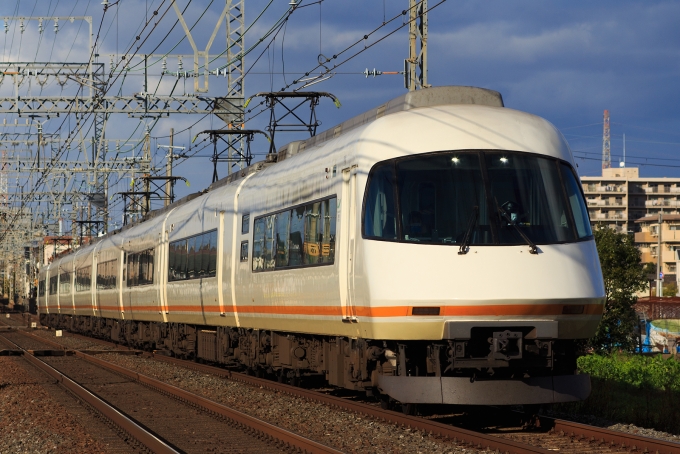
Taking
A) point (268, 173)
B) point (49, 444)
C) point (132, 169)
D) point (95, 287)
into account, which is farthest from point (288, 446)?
point (132, 169)

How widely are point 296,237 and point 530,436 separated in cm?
455

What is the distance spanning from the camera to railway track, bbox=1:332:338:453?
10.4m

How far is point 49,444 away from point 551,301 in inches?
216

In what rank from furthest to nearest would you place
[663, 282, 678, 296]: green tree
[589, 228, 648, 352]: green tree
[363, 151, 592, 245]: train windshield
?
[663, 282, 678, 296]: green tree < [589, 228, 648, 352]: green tree < [363, 151, 592, 245]: train windshield

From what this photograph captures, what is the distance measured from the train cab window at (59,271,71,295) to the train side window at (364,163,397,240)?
3365 centimetres

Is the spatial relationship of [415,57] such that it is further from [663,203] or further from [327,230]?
[663,203]

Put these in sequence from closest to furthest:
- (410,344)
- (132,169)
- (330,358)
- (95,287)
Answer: (410,344), (330,358), (95,287), (132,169)

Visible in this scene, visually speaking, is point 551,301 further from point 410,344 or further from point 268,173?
point 268,173

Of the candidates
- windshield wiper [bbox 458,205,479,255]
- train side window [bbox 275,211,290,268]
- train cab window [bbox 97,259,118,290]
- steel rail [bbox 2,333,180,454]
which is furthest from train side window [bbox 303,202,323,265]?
train cab window [bbox 97,259,118,290]

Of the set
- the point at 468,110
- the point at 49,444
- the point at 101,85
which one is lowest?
the point at 49,444

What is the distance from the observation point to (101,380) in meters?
19.1

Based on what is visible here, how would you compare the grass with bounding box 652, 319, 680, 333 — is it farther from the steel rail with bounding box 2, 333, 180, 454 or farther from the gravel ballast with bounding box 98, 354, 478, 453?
the steel rail with bounding box 2, 333, 180, 454

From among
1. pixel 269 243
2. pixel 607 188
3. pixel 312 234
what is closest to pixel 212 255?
pixel 269 243

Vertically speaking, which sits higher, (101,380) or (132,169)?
(132,169)
